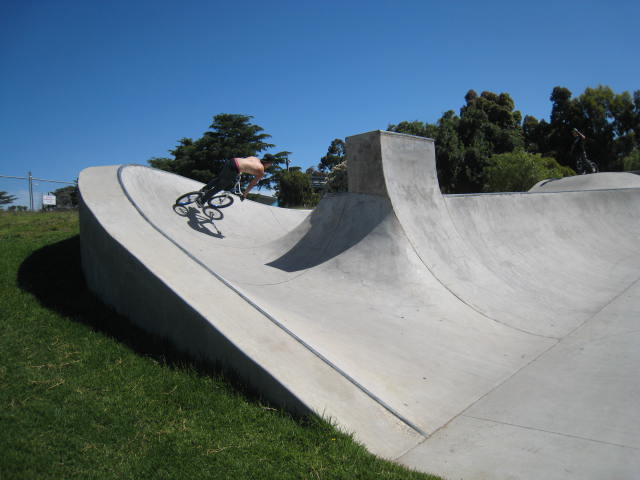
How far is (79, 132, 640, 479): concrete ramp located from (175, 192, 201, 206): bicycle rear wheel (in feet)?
0.56

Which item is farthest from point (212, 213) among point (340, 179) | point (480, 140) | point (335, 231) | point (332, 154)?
point (332, 154)

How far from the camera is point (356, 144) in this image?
26.2 ft

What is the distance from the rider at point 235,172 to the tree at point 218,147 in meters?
34.1

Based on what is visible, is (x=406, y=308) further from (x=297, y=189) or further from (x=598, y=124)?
(x=598, y=124)

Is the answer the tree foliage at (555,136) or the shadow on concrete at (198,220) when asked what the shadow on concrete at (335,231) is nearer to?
the shadow on concrete at (198,220)

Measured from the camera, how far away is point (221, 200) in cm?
949

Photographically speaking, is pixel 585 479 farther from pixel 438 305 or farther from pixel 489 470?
pixel 438 305

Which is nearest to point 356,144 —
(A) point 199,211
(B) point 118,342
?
(A) point 199,211

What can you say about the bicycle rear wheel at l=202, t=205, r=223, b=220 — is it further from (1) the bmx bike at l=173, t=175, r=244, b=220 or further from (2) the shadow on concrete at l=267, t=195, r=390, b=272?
(2) the shadow on concrete at l=267, t=195, r=390, b=272

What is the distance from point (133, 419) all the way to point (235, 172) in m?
5.27

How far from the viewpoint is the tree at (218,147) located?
136ft

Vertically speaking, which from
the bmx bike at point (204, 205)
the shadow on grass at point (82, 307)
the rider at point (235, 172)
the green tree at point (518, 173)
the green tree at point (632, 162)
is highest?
the green tree at point (632, 162)

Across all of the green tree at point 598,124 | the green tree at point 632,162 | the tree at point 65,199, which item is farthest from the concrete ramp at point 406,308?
the green tree at point 598,124

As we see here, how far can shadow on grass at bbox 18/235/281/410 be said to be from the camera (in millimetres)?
3754
